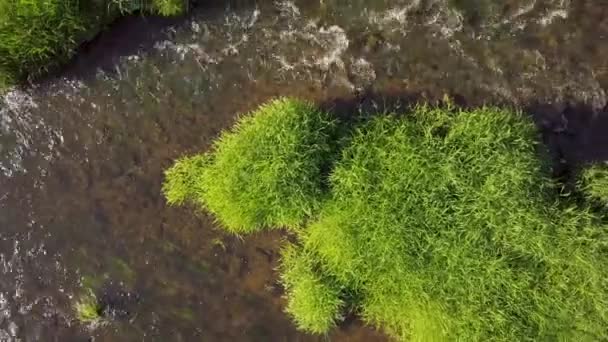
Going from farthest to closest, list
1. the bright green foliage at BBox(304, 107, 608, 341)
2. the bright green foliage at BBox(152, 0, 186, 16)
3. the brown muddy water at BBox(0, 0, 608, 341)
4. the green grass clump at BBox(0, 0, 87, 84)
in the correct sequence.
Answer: the brown muddy water at BBox(0, 0, 608, 341)
the bright green foliage at BBox(152, 0, 186, 16)
the green grass clump at BBox(0, 0, 87, 84)
the bright green foliage at BBox(304, 107, 608, 341)

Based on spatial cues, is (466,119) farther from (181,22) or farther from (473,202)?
(181,22)

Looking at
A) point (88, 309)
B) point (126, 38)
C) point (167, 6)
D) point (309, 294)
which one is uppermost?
point (167, 6)

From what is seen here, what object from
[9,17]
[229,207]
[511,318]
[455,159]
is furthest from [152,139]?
[511,318]

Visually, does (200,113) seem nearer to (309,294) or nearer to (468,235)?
(309,294)

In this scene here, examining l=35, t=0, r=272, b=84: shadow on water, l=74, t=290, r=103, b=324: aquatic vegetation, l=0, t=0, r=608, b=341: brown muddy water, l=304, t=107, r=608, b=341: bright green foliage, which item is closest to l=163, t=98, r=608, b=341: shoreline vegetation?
l=304, t=107, r=608, b=341: bright green foliage

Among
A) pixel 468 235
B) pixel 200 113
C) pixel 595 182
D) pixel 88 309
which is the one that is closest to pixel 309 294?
pixel 468 235

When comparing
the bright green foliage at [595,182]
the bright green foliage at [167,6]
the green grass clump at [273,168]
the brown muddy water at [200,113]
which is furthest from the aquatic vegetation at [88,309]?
the bright green foliage at [595,182]

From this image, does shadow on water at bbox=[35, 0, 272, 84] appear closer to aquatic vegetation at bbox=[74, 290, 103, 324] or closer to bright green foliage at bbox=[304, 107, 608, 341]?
bright green foliage at bbox=[304, 107, 608, 341]
